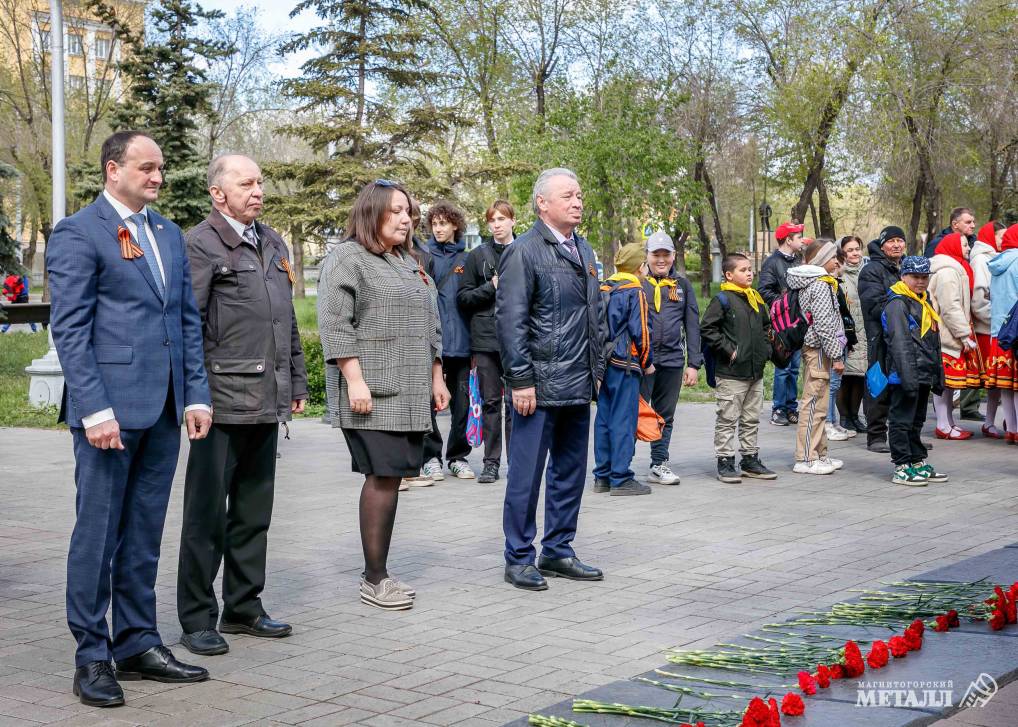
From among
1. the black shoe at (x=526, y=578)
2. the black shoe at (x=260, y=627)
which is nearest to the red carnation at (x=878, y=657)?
the black shoe at (x=526, y=578)

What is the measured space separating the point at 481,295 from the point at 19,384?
11.6 m

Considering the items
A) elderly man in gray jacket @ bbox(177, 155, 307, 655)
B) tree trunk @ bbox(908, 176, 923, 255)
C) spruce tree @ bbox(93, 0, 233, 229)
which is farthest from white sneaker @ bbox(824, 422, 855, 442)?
tree trunk @ bbox(908, 176, 923, 255)

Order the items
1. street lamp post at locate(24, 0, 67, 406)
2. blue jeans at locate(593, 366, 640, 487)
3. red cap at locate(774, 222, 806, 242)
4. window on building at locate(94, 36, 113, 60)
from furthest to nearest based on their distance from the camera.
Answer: window on building at locate(94, 36, 113, 60)
street lamp post at locate(24, 0, 67, 406)
red cap at locate(774, 222, 806, 242)
blue jeans at locate(593, 366, 640, 487)

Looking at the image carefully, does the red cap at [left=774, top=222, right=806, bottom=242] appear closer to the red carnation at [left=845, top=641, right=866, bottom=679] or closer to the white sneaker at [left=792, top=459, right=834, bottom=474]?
the white sneaker at [left=792, top=459, right=834, bottom=474]

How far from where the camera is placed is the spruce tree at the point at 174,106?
24.3m

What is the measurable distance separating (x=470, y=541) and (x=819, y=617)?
2657 millimetres

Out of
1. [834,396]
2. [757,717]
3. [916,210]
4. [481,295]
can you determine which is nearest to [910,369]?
[834,396]

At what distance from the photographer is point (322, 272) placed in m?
6.07

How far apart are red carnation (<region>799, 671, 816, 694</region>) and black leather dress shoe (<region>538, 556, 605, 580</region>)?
233cm

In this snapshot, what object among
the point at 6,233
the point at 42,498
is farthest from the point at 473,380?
the point at 6,233

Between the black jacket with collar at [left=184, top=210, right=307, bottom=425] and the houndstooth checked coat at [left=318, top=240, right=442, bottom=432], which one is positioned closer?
the black jacket with collar at [left=184, top=210, right=307, bottom=425]

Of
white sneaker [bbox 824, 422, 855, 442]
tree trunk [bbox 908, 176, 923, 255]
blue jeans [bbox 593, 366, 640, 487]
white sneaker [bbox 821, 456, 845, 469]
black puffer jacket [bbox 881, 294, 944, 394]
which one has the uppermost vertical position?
tree trunk [bbox 908, 176, 923, 255]

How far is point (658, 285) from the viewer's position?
33.1ft

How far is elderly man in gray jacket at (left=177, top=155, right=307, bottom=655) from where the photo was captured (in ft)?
17.7
